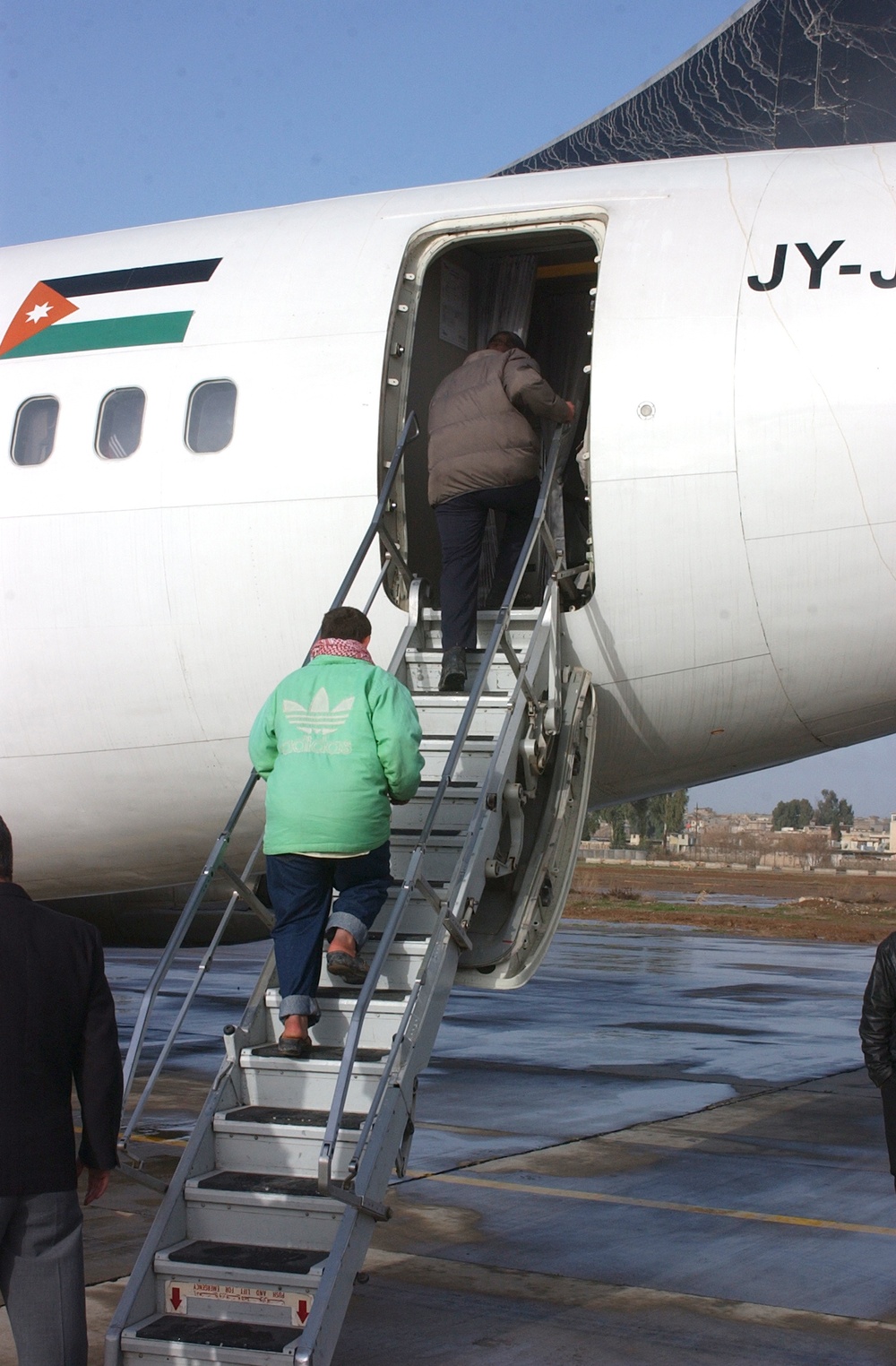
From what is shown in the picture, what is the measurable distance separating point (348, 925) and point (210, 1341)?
150 centimetres

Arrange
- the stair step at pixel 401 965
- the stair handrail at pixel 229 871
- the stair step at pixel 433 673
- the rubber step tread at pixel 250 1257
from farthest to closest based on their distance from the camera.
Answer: the stair step at pixel 433 673
the stair step at pixel 401 965
the stair handrail at pixel 229 871
the rubber step tread at pixel 250 1257

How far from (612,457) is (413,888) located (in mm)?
2392

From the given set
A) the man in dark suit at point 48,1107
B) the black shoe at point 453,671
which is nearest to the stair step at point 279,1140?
the man in dark suit at point 48,1107

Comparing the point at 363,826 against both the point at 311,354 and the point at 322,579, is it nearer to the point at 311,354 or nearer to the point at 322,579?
the point at 322,579

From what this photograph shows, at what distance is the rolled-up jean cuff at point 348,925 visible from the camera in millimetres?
5207

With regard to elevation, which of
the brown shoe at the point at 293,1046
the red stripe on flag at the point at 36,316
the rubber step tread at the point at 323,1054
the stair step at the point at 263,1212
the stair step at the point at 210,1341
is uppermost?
the red stripe on flag at the point at 36,316

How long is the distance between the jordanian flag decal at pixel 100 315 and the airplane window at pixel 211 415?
428 mm

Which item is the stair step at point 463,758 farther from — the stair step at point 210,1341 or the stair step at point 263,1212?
the stair step at point 210,1341

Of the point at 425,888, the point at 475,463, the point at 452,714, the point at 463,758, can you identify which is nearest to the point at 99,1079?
the point at 425,888

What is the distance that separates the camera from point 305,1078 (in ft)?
17.2

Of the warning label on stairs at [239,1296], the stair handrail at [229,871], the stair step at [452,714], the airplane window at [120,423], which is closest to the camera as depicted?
the warning label on stairs at [239,1296]

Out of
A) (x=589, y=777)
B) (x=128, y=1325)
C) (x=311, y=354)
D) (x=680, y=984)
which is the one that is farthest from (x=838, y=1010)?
(x=128, y=1325)

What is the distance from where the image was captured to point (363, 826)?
17.0ft

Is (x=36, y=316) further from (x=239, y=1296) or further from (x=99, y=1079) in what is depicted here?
(x=239, y=1296)
